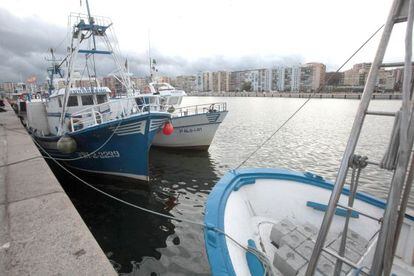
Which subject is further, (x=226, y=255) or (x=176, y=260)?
(x=176, y=260)

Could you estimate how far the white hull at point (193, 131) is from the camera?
14.3 m

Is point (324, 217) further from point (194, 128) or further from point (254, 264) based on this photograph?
point (194, 128)

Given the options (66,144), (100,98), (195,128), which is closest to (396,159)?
(66,144)

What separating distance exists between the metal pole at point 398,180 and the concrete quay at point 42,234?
2.52 metres

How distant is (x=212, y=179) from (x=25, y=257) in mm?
8126

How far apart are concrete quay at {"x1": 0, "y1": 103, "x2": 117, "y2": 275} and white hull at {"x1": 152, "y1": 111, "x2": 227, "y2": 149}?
30.4ft

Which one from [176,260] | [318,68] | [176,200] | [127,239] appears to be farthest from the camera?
[318,68]

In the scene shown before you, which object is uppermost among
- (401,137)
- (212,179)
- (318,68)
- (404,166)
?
(318,68)

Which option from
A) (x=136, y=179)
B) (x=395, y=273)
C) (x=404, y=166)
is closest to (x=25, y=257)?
(x=404, y=166)

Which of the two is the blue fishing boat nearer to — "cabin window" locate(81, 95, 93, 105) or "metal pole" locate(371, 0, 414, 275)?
"cabin window" locate(81, 95, 93, 105)

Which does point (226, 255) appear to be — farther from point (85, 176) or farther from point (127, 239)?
point (85, 176)

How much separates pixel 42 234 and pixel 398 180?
4069 millimetres

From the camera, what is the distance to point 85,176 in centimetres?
1014

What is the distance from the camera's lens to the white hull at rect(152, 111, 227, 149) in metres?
14.3
